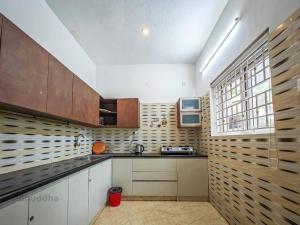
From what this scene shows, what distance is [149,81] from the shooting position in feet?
13.3

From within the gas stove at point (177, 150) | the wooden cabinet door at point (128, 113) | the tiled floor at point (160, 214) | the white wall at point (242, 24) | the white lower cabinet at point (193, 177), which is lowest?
the tiled floor at point (160, 214)

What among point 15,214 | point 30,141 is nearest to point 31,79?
point 30,141

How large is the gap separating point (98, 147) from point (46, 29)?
2.35 meters

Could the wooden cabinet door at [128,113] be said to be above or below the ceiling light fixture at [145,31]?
below

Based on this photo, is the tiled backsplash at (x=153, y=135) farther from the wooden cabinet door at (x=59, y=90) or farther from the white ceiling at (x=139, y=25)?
the wooden cabinet door at (x=59, y=90)

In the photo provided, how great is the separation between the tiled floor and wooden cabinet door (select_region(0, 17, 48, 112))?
183 centimetres

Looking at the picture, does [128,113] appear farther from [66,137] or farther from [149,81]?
[66,137]

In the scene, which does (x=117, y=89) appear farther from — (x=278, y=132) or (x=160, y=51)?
(x=278, y=132)

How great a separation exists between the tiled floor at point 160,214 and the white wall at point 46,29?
2.34m

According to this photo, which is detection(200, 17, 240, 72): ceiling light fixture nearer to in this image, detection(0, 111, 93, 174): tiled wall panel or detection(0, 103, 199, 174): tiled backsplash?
detection(0, 103, 199, 174): tiled backsplash

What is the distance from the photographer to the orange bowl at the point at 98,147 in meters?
3.73

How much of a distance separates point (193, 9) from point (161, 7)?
42 centimetres

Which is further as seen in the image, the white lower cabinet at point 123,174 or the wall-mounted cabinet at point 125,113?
the wall-mounted cabinet at point 125,113

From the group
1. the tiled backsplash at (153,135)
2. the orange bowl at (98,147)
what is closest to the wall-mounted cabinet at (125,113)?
the tiled backsplash at (153,135)
